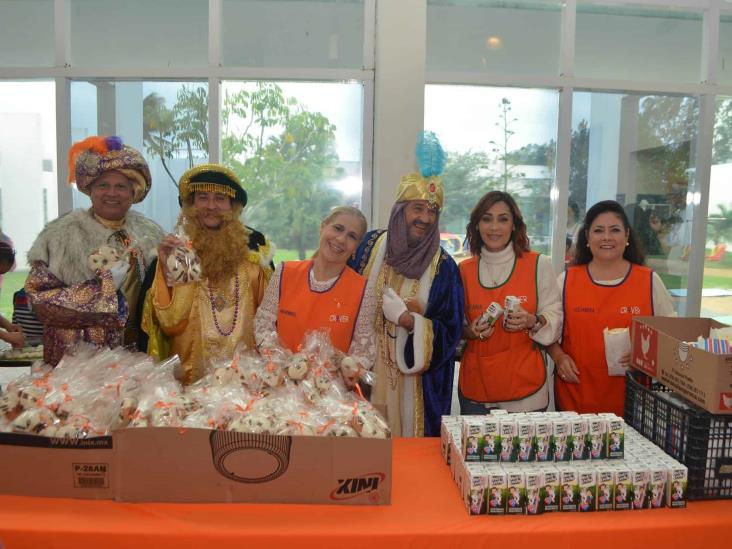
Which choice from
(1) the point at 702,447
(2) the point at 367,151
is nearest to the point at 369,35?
(2) the point at 367,151

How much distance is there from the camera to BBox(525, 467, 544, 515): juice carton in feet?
4.65

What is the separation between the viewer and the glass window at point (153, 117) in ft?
16.0

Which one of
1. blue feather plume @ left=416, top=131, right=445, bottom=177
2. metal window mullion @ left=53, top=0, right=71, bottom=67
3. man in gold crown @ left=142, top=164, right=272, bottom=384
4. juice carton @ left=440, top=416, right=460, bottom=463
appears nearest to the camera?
juice carton @ left=440, top=416, right=460, bottom=463


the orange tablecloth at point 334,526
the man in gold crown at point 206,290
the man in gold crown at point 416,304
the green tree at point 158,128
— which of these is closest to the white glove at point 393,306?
the man in gold crown at point 416,304

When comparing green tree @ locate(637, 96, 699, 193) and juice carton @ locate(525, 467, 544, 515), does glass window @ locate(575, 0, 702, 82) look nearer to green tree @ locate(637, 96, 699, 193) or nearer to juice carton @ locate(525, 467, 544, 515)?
green tree @ locate(637, 96, 699, 193)

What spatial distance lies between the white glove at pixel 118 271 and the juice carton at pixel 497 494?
1824 millimetres

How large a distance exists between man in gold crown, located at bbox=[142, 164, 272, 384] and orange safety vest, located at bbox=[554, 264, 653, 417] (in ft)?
5.15

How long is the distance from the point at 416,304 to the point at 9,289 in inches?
153

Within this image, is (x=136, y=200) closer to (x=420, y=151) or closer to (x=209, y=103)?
(x=420, y=151)

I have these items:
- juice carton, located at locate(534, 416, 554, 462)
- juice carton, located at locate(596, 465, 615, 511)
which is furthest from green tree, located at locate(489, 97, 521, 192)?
juice carton, located at locate(596, 465, 615, 511)

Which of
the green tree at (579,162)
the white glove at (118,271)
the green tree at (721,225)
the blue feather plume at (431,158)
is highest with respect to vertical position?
the green tree at (579,162)

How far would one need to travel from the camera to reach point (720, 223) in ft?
17.5

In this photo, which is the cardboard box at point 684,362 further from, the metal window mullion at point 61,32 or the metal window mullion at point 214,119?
the metal window mullion at point 61,32

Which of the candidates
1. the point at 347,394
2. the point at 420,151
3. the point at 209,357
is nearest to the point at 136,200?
the point at 209,357
